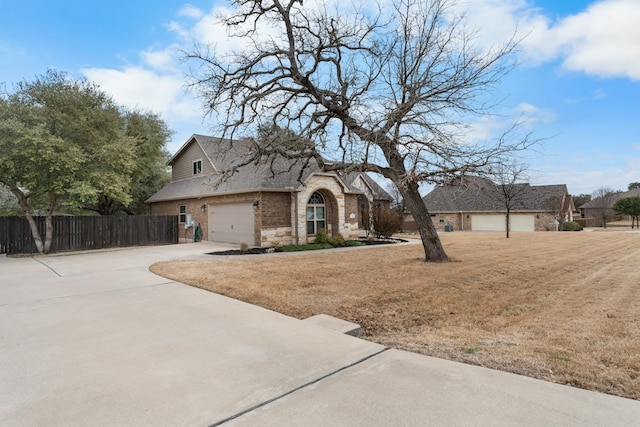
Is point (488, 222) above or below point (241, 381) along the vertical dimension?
above

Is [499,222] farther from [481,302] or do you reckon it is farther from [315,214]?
[481,302]

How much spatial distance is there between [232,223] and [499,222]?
93.2 ft

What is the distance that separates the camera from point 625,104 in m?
12.8

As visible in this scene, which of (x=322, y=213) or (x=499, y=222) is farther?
(x=499, y=222)

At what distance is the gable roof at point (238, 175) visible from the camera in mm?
14406

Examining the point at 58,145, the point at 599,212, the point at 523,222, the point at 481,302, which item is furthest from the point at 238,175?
the point at 599,212

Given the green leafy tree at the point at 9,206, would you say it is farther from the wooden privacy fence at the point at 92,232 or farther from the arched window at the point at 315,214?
the arched window at the point at 315,214

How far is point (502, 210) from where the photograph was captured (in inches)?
1340

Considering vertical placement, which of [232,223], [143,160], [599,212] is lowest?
[232,223]

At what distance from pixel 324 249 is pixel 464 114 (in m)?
8.36

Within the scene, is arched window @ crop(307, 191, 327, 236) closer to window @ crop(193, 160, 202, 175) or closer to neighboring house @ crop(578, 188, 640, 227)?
window @ crop(193, 160, 202, 175)

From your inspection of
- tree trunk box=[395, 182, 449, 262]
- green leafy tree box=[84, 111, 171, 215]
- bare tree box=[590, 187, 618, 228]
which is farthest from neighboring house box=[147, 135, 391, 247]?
bare tree box=[590, 187, 618, 228]

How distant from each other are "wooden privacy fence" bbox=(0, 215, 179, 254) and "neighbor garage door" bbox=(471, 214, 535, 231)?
29.6 m

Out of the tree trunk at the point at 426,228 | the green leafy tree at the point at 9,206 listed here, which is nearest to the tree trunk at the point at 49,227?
the green leafy tree at the point at 9,206
